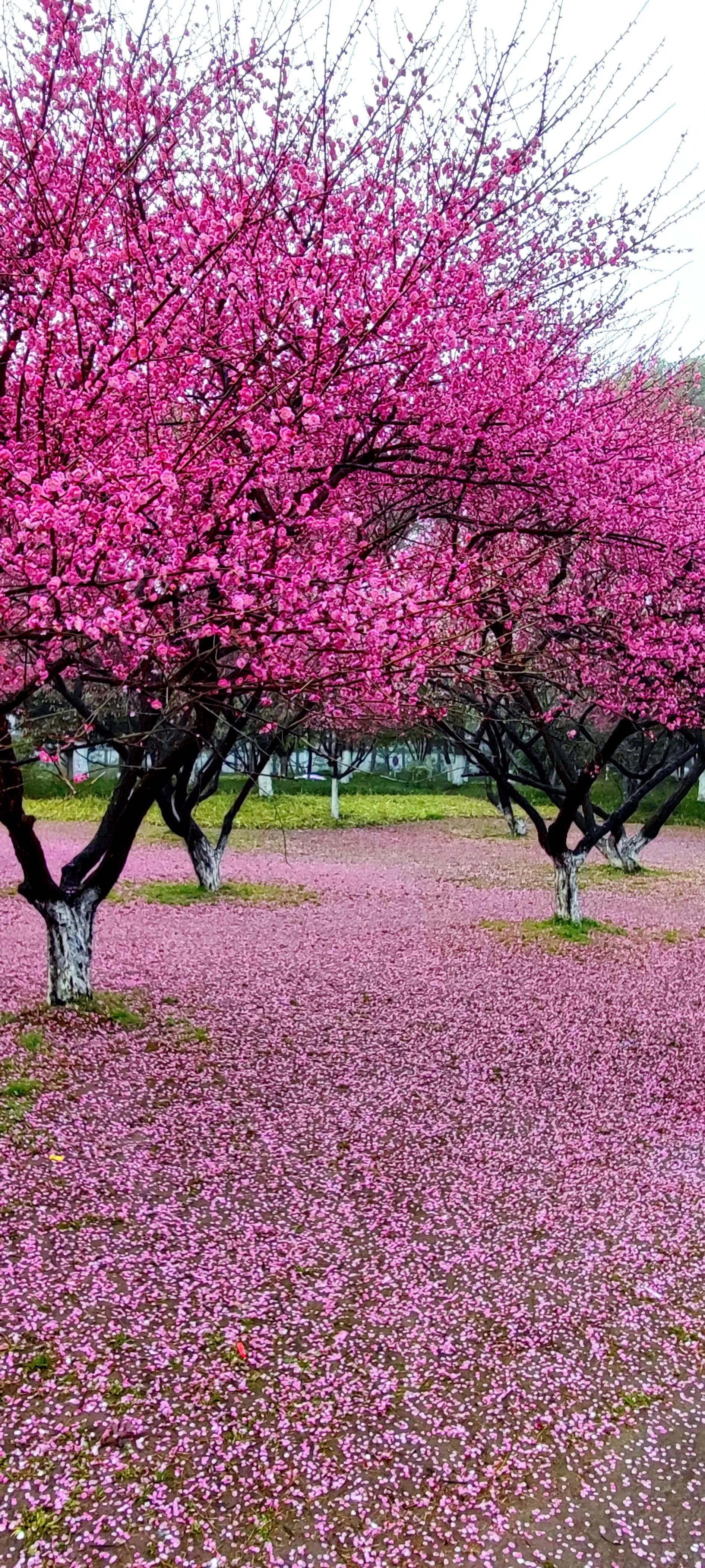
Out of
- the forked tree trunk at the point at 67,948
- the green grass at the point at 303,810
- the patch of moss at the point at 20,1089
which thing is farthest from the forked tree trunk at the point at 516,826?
the patch of moss at the point at 20,1089

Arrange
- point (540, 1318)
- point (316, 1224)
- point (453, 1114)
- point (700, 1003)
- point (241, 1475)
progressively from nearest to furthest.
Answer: point (241, 1475), point (540, 1318), point (316, 1224), point (453, 1114), point (700, 1003)

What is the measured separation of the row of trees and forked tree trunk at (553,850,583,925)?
675 cm

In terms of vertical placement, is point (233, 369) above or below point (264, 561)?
above

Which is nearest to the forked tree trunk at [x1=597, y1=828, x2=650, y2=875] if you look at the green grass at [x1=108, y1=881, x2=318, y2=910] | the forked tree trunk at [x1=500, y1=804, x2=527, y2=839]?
the forked tree trunk at [x1=500, y1=804, x2=527, y2=839]

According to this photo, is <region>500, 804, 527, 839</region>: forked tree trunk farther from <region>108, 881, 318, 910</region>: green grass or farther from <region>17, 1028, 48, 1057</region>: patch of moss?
<region>17, 1028, 48, 1057</region>: patch of moss

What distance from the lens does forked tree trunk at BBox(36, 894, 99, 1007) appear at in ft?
29.7

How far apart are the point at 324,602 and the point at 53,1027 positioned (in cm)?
567

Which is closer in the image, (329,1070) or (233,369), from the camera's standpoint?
(233,369)

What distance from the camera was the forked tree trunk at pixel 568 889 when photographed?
14.5 meters

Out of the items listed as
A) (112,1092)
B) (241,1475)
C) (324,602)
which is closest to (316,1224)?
(241,1475)

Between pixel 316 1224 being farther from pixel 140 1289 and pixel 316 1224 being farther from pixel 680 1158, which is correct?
pixel 680 1158

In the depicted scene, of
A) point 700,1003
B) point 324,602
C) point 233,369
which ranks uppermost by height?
point 233,369

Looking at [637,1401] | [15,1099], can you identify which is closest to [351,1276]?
[637,1401]

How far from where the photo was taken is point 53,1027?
859cm
